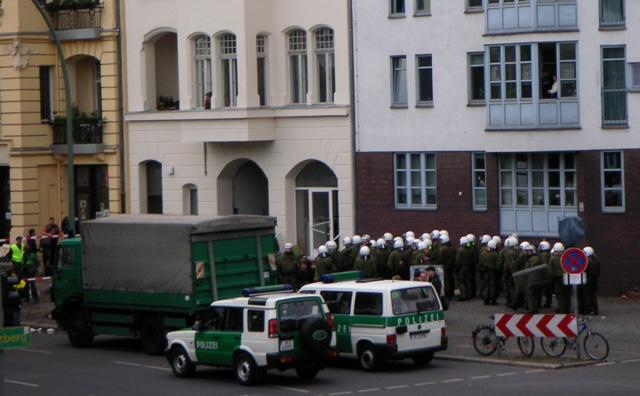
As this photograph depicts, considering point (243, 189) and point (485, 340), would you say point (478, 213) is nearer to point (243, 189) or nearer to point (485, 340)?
point (243, 189)

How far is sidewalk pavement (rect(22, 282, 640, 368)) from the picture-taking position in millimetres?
28877

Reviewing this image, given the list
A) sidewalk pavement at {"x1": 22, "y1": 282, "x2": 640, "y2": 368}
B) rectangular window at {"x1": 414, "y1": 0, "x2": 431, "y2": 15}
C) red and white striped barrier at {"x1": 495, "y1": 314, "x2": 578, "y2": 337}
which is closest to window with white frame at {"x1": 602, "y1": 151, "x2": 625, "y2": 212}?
sidewalk pavement at {"x1": 22, "y1": 282, "x2": 640, "y2": 368}

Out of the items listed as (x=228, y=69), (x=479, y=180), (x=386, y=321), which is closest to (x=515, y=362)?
(x=386, y=321)

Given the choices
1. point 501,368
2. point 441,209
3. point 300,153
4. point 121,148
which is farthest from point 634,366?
point 121,148

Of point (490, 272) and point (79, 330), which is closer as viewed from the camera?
point (79, 330)

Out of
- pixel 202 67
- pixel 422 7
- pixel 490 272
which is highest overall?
pixel 422 7

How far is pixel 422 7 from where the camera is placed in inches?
1644

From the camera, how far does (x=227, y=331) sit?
27.0m

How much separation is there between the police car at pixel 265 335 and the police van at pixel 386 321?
1.11 metres

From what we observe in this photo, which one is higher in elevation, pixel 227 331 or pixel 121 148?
pixel 121 148

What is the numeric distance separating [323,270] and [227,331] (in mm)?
10518

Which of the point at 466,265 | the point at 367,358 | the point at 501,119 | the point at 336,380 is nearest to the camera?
the point at 336,380

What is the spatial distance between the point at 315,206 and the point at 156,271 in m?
14.0

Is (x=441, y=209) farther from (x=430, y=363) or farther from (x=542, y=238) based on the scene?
(x=430, y=363)
